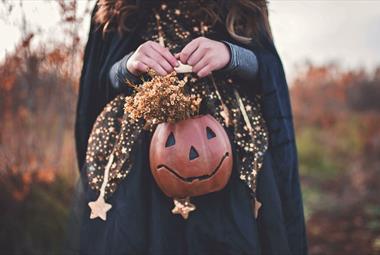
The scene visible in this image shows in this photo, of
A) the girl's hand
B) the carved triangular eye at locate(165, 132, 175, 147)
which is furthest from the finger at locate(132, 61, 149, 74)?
the carved triangular eye at locate(165, 132, 175, 147)

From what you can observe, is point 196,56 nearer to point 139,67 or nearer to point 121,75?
point 139,67

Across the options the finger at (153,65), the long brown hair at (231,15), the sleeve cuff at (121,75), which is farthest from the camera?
the long brown hair at (231,15)

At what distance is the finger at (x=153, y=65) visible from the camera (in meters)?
1.33

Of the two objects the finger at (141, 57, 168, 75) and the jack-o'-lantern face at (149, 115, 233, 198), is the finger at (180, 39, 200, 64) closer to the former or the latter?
the finger at (141, 57, 168, 75)

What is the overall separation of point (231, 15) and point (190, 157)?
624mm

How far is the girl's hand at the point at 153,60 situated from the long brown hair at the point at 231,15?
1.09ft

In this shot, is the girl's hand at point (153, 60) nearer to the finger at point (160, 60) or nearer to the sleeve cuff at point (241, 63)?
the finger at point (160, 60)

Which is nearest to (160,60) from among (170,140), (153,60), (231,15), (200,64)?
(153,60)

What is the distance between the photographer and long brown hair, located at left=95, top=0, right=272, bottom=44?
5.41ft

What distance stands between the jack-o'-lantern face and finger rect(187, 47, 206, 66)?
18 cm

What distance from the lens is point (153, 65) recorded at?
4.41ft

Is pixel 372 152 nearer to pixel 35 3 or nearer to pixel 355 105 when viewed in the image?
pixel 355 105

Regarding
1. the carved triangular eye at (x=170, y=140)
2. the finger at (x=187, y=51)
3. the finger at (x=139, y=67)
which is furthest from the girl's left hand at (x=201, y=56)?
the carved triangular eye at (x=170, y=140)

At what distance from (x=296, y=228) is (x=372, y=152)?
4.23 m
